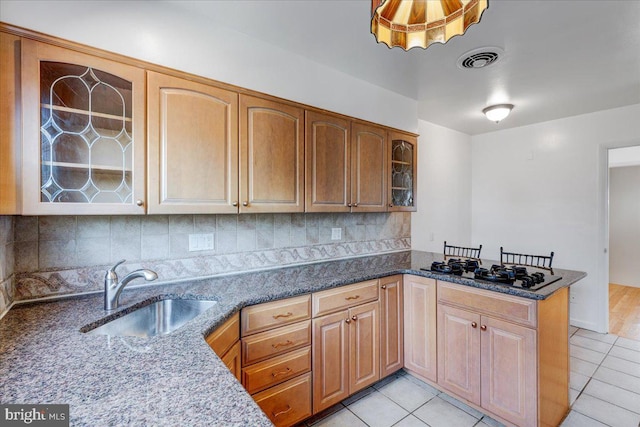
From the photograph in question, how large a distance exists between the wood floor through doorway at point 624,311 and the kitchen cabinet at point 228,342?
13.6ft

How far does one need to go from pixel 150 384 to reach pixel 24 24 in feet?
4.97

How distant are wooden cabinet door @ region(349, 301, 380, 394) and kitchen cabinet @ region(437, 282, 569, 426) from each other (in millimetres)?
463

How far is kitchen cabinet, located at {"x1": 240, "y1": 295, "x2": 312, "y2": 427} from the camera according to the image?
1.53 metres

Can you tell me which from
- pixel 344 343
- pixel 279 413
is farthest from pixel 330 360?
pixel 279 413

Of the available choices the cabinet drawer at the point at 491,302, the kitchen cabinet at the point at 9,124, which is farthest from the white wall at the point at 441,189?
the kitchen cabinet at the point at 9,124

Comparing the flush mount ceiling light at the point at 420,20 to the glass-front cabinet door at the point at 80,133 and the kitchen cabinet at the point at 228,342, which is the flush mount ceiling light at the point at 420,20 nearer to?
the glass-front cabinet door at the point at 80,133

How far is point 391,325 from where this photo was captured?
87.0 inches

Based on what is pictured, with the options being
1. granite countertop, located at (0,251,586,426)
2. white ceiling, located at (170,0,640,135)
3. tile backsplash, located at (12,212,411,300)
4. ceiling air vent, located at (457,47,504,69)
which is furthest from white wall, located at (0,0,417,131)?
granite countertop, located at (0,251,586,426)

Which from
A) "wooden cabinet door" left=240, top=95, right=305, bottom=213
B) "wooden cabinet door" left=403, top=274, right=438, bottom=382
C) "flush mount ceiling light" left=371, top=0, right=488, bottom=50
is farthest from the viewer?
"wooden cabinet door" left=403, top=274, right=438, bottom=382

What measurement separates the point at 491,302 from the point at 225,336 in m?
1.59

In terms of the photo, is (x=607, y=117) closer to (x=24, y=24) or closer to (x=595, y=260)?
(x=595, y=260)

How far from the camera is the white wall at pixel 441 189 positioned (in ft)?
11.4

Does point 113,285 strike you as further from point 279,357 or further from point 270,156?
point 270,156

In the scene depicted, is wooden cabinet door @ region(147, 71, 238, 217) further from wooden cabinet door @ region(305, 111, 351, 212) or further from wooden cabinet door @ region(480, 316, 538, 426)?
wooden cabinet door @ region(480, 316, 538, 426)
